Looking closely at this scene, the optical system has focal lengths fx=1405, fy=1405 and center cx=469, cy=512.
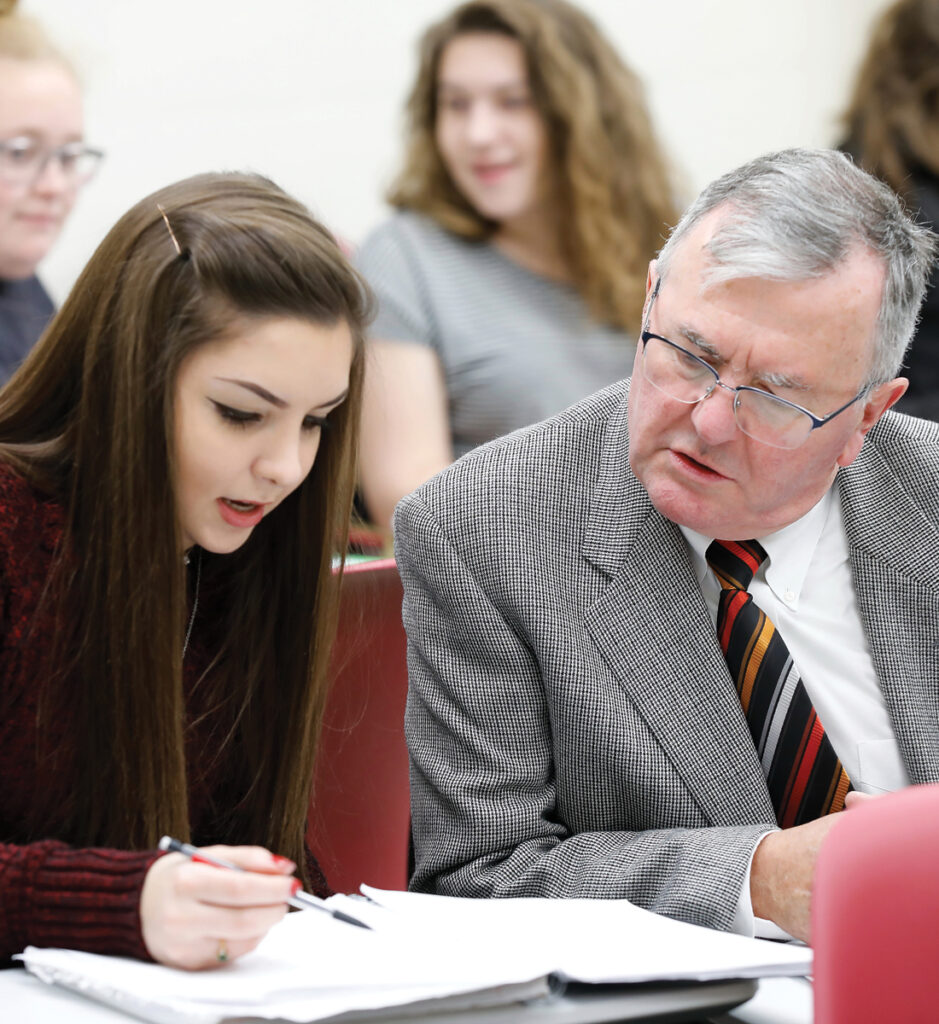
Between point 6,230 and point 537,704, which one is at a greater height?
point 6,230

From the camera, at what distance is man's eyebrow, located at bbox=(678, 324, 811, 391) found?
1.25 meters

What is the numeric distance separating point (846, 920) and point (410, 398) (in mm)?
1949

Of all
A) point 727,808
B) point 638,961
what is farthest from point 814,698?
point 638,961

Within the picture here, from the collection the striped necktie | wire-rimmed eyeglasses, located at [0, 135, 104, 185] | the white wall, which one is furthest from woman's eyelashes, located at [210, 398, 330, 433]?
the white wall

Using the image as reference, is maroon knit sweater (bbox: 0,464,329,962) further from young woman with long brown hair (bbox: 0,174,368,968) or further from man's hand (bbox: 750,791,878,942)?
man's hand (bbox: 750,791,878,942)

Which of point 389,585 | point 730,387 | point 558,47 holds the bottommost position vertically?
point 389,585

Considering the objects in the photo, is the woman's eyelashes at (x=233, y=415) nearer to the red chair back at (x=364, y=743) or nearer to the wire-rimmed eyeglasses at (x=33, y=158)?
the red chair back at (x=364, y=743)

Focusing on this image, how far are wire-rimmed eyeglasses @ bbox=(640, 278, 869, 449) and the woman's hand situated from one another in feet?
1.95

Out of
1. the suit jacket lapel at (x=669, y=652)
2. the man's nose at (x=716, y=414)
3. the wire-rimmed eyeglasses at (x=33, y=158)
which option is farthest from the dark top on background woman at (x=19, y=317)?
the man's nose at (x=716, y=414)

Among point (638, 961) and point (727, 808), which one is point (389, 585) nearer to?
point (727, 808)

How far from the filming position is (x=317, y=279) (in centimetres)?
126

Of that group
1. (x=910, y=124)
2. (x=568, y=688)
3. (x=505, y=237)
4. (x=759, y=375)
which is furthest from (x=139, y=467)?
(x=910, y=124)

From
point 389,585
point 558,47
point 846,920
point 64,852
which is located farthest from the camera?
point 558,47

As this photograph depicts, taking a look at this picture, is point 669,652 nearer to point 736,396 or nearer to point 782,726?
point 782,726
